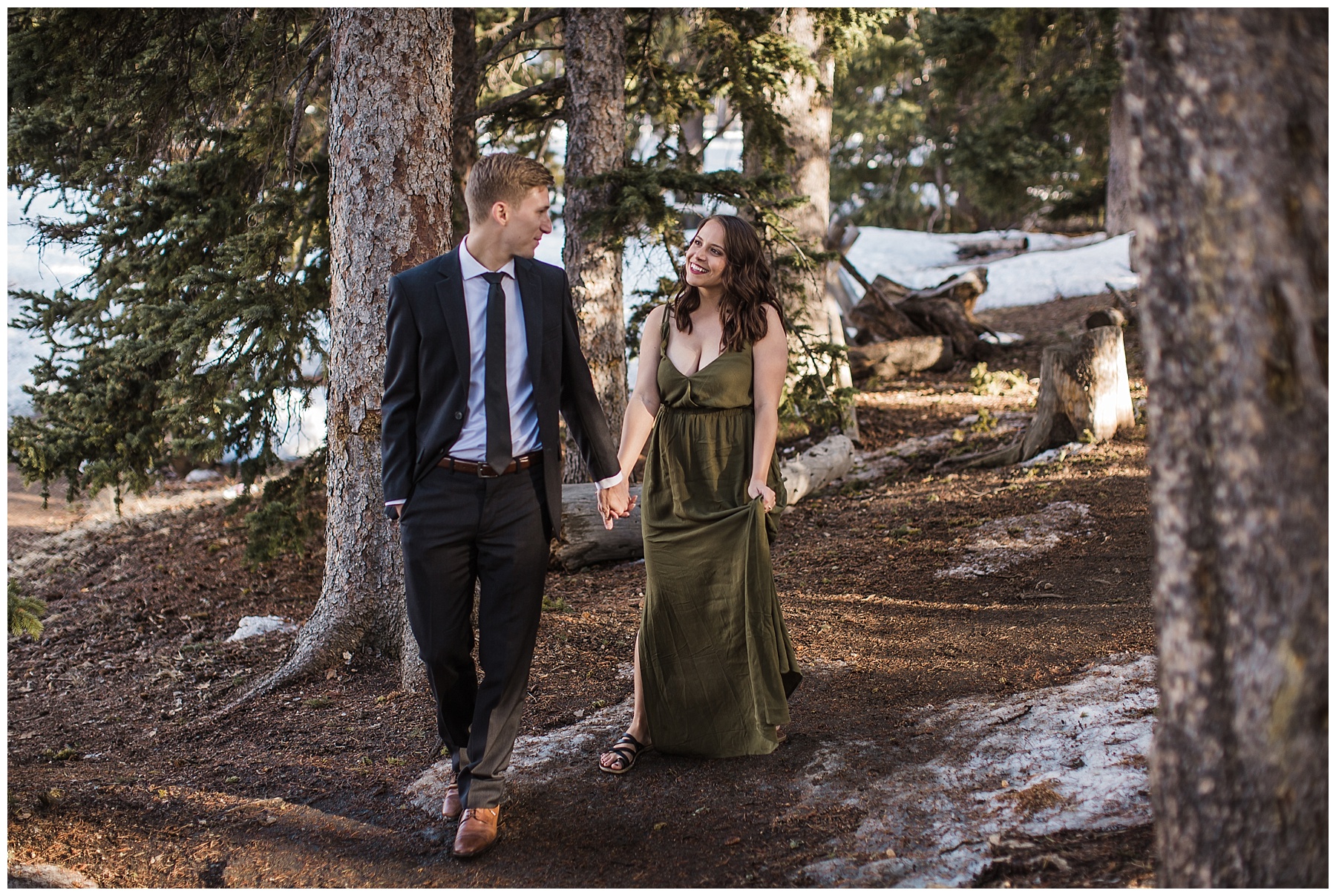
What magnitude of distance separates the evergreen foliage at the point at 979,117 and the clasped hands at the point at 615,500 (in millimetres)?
8803

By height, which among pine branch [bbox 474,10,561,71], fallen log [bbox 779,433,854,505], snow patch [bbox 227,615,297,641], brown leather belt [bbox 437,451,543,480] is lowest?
snow patch [bbox 227,615,297,641]

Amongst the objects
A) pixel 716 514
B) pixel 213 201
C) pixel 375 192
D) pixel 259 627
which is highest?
pixel 213 201

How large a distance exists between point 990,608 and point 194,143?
6788mm

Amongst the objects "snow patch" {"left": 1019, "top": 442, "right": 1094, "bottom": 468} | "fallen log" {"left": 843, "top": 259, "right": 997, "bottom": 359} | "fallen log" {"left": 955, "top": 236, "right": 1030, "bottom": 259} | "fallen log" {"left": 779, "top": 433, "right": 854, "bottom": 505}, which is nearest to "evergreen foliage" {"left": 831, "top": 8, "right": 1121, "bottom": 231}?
"fallen log" {"left": 955, "top": 236, "right": 1030, "bottom": 259}

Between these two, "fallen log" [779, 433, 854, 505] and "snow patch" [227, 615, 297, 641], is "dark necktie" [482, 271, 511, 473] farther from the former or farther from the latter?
"fallen log" [779, 433, 854, 505]

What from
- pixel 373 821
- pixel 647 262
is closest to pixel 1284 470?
pixel 373 821

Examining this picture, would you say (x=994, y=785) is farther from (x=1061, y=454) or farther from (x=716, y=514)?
(x=1061, y=454)

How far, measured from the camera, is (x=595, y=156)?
802cm

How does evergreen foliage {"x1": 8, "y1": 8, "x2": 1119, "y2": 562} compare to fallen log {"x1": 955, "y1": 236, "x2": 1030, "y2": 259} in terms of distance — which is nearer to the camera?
evergreen foliage {"x1": 8, "y1": 8, "x2": 1119, "y2": 562}

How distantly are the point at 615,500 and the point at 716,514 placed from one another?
18.3 inches

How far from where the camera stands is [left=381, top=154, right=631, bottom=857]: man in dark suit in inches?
137

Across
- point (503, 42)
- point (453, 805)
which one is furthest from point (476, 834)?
point (503, 42)

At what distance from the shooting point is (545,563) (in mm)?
3709

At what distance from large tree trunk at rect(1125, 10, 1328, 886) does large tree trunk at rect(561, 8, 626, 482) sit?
593 cm
